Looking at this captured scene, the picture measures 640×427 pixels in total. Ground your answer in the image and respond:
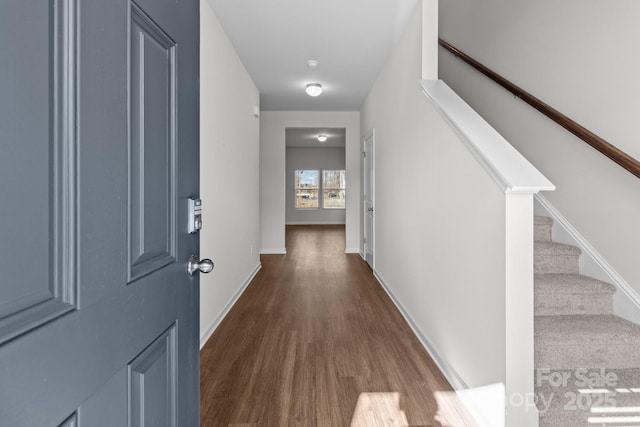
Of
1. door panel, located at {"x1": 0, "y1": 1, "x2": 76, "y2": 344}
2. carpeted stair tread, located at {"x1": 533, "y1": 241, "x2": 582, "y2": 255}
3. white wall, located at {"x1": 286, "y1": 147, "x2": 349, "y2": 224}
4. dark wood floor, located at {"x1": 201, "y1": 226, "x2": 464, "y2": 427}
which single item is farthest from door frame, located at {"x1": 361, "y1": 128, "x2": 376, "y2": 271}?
white wall, located at {"x1": 286, "y1": 147, "x2": 349, "y2": 224}

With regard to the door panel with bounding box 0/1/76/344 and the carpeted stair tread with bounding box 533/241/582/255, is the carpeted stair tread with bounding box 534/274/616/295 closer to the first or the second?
the carpeted stair tread with bounding box 533/241/582/255

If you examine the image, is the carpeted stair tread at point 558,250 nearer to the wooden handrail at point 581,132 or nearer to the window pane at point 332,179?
the wooden handrail at point 581,132

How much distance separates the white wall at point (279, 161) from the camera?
20.7ft

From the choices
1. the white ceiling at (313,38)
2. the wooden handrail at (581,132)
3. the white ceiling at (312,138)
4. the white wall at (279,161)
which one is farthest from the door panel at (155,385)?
the white ceiling at (312,138)

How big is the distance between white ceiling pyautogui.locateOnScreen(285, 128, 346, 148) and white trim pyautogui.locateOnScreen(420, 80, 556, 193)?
6.22 metres

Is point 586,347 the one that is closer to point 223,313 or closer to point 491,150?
point 491,150

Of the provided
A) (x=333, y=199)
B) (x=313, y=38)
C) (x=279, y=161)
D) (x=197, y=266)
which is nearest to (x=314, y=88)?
(x=313, y=38)

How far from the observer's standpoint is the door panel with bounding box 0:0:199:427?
0.43 metres

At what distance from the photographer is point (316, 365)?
2170 mm

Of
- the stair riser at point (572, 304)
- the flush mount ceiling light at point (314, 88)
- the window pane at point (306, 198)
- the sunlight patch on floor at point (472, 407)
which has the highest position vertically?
the flush mount ceiling light at point (314, 88)

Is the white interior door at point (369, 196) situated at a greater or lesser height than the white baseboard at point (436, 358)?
greater

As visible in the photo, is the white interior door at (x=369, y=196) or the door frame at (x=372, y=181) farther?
the white interior door at (x=369, y=196)

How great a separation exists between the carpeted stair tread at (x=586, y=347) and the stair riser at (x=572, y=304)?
189 millimetres

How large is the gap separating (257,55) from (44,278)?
12.2 feet
